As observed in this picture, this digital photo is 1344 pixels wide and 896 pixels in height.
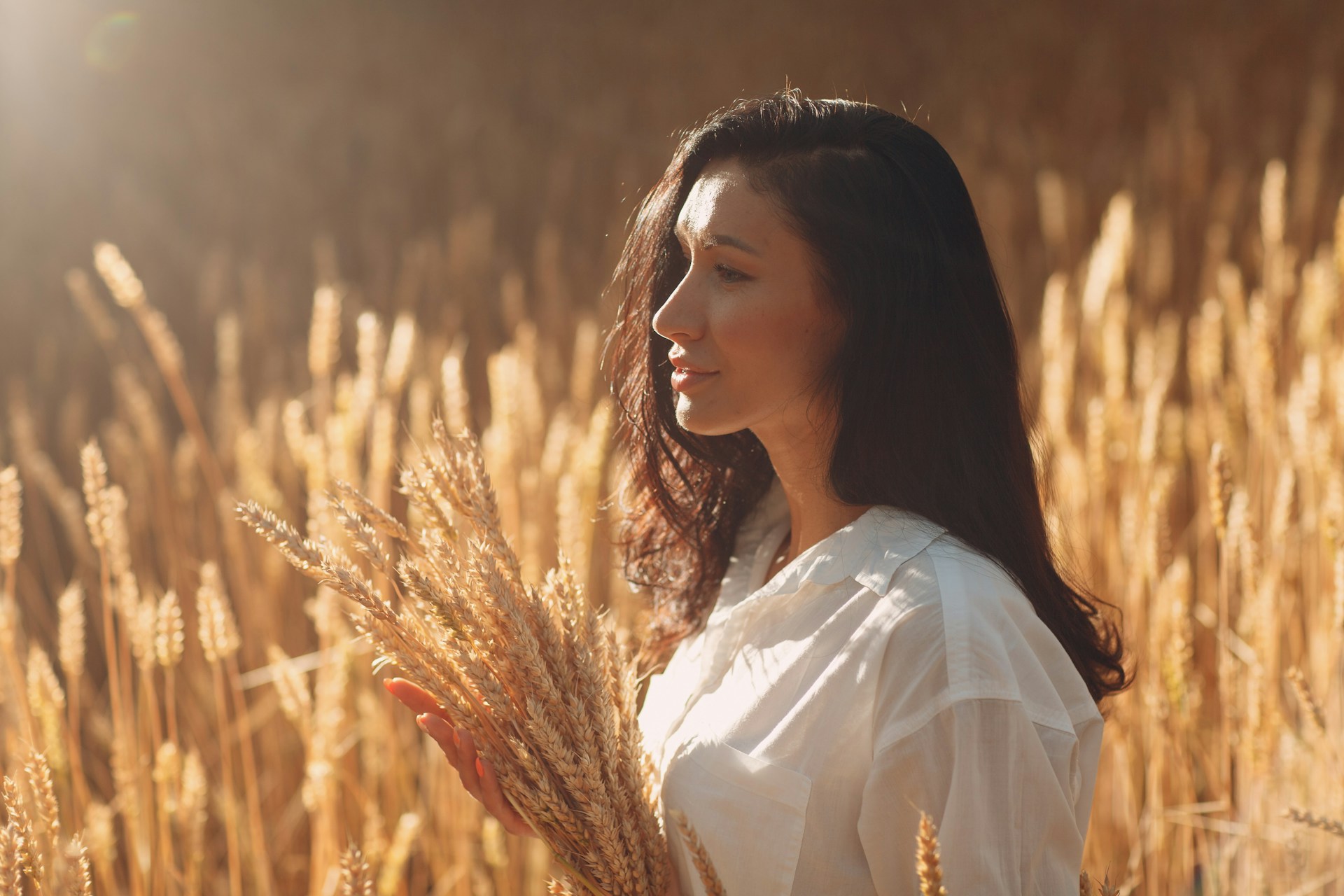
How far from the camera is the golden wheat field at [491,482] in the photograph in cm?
107

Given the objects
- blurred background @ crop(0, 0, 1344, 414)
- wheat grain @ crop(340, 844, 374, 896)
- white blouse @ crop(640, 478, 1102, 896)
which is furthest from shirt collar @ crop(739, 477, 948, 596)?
blurred background @ crop(0, 0, 1344, 414)

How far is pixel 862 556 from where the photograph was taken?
2.66 ft

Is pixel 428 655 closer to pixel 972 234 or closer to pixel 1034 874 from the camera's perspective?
pixel 1034 874

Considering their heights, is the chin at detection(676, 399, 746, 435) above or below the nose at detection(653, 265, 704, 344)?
below

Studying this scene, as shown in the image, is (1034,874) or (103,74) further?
(103,74)

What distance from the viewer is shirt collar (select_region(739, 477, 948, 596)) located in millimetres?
786

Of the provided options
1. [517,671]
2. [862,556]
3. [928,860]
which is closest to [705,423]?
[862,556]

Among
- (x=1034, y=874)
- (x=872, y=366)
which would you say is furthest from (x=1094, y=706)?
(x=872, y=366)

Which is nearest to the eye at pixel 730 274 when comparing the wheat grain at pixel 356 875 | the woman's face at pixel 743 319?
the woman's face at pixel 743 319

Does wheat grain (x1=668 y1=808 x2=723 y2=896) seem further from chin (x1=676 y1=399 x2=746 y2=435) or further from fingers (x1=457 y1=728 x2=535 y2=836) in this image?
chin (x1=676 y1=399 x2=746 y2=435)

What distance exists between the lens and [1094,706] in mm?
776

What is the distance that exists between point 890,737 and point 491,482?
420mm

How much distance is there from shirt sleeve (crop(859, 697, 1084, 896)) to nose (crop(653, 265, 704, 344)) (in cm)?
36

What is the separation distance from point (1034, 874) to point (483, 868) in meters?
1.12
